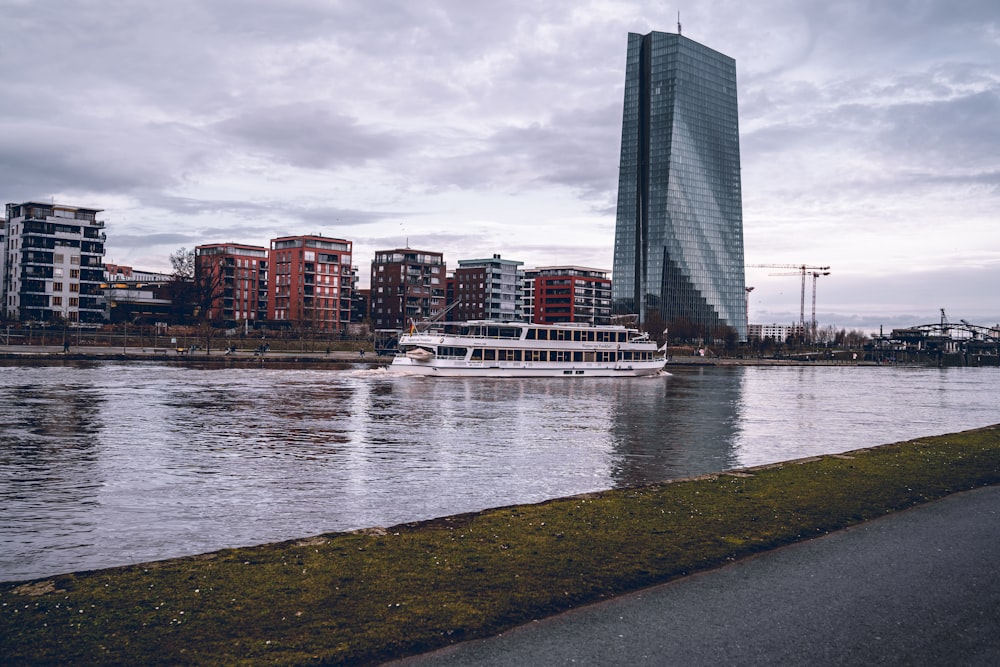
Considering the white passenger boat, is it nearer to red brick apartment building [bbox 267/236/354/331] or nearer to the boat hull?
the boat hull

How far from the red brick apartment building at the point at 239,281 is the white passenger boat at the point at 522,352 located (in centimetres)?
A: 9766

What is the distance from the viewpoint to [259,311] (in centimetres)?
19538

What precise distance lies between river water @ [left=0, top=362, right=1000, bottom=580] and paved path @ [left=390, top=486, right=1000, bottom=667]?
33.5ft

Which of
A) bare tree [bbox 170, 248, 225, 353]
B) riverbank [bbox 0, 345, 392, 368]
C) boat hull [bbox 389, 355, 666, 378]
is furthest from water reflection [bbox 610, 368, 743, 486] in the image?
bare tree [bbox 170, 248, 225, 353]

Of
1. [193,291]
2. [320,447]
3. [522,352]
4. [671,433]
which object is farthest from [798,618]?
[193,291]

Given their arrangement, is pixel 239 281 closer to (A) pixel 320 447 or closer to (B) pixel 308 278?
(B) pixel 308 278

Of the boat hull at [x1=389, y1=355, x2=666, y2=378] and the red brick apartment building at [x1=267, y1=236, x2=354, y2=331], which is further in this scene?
the red brick apartment building at [x1=267, y1=236, x2=354, y2=331]

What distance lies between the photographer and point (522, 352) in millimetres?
100375

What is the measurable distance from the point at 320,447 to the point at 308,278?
6100 inches

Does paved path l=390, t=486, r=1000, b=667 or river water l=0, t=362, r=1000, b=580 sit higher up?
paved path l=390, t=486, r=1000, b=667

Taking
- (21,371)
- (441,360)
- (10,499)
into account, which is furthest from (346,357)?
(10,499)

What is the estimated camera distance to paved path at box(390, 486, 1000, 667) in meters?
10.0

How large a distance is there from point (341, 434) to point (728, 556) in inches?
1159

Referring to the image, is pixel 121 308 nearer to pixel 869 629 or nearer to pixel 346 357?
pixel 346 357
